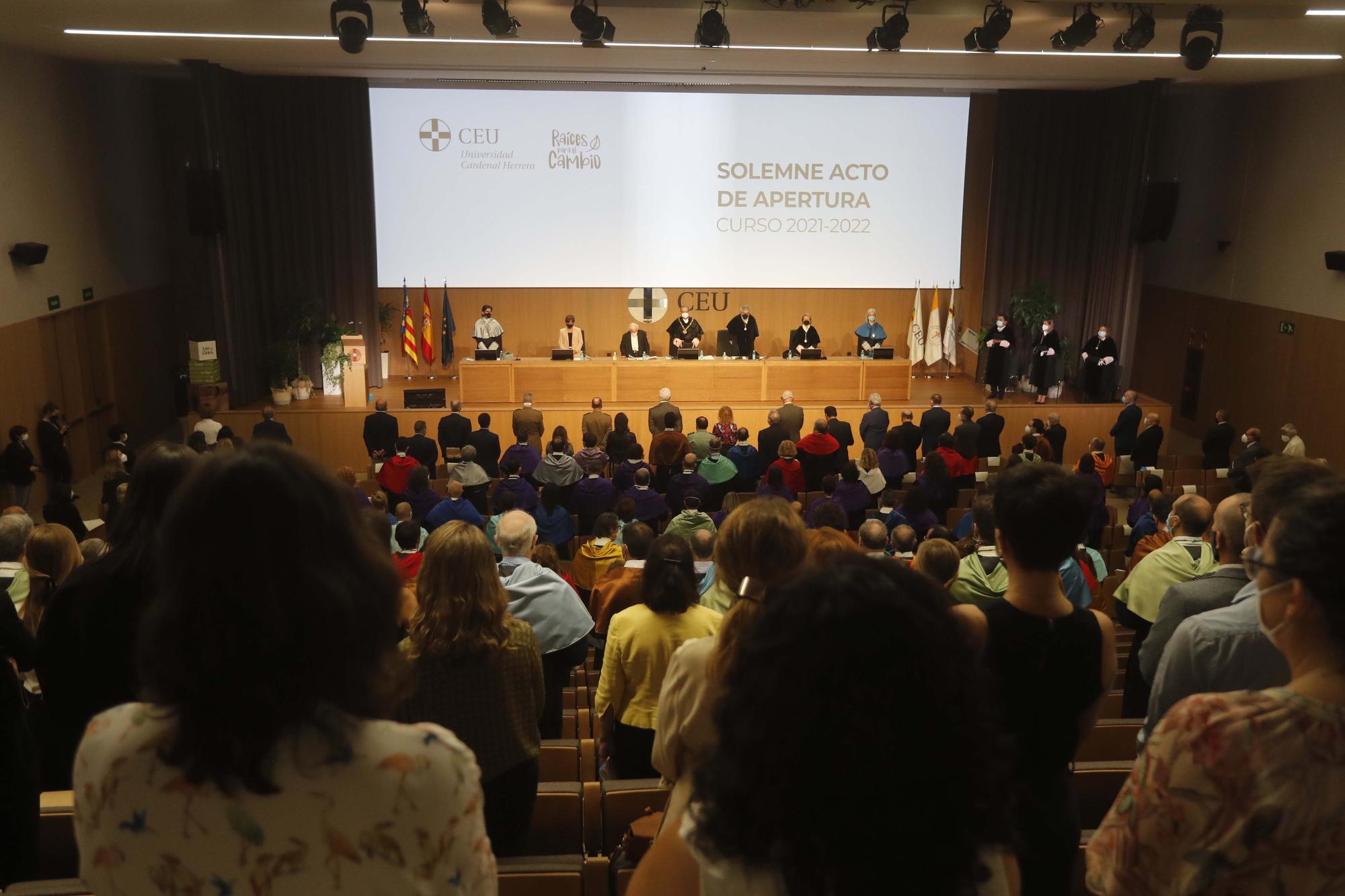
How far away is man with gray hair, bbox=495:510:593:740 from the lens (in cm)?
399

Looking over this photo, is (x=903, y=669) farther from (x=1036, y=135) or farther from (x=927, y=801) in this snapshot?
(x=1036, y=135)

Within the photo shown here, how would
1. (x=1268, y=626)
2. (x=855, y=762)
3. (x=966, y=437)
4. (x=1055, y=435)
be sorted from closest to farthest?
(x=855, y=762) → (x=1268, y=626) → (x=966, y=437) → (x=1055, y=435)

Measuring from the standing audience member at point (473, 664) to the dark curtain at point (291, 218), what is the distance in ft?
40.0

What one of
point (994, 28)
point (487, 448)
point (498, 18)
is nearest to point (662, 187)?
point (498, 18)

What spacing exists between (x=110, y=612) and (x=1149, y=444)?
35.1 feet

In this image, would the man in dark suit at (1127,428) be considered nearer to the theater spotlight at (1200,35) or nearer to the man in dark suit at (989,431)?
the man in dark suit at (989,431)

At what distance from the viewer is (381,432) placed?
11.4 metres

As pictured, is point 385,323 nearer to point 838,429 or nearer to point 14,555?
point 838,429

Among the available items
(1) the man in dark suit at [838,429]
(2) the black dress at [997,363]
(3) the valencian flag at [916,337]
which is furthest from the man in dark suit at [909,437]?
(3) the valencian flag at [916,337]

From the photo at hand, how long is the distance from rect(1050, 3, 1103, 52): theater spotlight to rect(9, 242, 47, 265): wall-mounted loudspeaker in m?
10.7

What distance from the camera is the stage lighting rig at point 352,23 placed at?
342 inches

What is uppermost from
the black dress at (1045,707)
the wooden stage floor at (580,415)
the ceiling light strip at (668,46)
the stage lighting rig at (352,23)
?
the ceiling light strip at (668,46)

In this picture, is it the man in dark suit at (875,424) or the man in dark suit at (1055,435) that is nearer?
the man in dark suit at (1055,435)

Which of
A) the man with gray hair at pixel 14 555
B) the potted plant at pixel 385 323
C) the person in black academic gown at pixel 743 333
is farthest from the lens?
the potted plant at pixel 385 323
